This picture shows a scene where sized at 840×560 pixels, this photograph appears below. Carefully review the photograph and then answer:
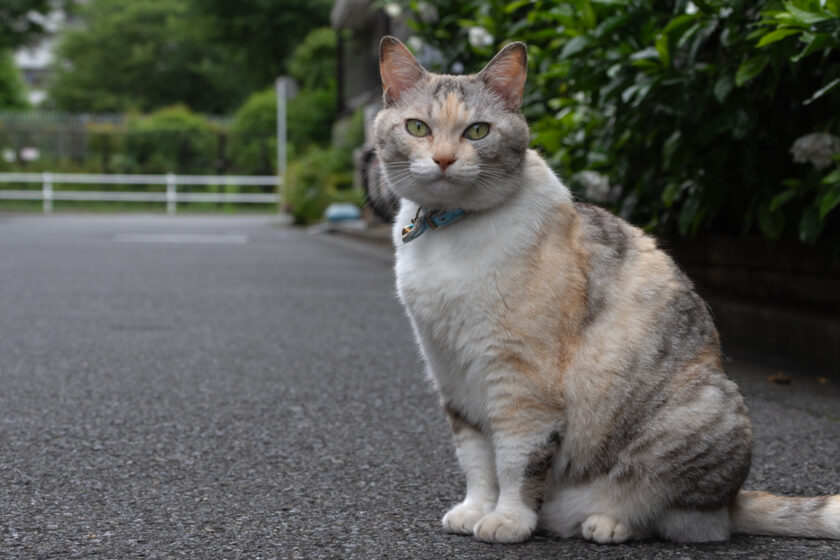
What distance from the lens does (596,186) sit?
5223 mm

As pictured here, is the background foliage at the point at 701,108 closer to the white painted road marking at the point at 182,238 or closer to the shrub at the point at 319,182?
the white painted road marking at the point at 182,238

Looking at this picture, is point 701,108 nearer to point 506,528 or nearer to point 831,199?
point 831,199

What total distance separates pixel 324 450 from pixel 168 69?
42.4 meters

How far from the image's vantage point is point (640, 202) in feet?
16.7

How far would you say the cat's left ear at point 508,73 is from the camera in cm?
224

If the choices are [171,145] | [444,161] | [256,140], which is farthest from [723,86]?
[171,145]

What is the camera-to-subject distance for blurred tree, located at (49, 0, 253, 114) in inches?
1642

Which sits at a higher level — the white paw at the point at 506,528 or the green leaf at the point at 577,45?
the green leaf at the point at 577,45

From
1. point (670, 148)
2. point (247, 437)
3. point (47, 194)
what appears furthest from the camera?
point (47, 194)

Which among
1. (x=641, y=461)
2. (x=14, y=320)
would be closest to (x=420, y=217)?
(x=641, y=461)

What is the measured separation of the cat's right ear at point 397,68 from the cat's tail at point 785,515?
4.14ft

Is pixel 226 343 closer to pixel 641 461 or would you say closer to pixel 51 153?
pixel 641 461

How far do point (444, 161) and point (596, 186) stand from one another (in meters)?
3.24

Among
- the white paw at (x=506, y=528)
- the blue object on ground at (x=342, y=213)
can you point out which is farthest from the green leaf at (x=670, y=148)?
the blue object on ground at (x=342, y=213)
